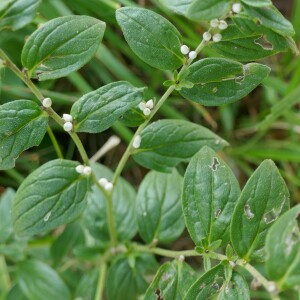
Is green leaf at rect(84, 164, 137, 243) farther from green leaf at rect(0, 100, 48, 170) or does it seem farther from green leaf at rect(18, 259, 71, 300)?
green leaf at rect(0, 100, 48, 170)

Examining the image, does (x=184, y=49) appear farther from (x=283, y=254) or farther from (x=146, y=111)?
(x=283, y=254)

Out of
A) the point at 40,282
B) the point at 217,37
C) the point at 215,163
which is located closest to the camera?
the point at 217,37

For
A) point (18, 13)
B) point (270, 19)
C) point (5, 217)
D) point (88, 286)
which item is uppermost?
point (18, 13)

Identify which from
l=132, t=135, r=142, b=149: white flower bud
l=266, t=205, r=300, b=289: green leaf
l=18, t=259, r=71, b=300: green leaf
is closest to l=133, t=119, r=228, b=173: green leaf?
l=132, t=135, r=142, b=149: white flower bud

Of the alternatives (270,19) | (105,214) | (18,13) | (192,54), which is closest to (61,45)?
(18,13)

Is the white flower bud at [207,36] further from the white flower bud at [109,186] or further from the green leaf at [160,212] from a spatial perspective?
the green leaf at [160,212]

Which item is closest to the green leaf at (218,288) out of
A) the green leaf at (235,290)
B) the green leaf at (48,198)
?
the green leaf at (235,290)

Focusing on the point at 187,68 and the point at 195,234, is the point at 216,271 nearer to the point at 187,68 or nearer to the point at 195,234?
the point at 195,234
